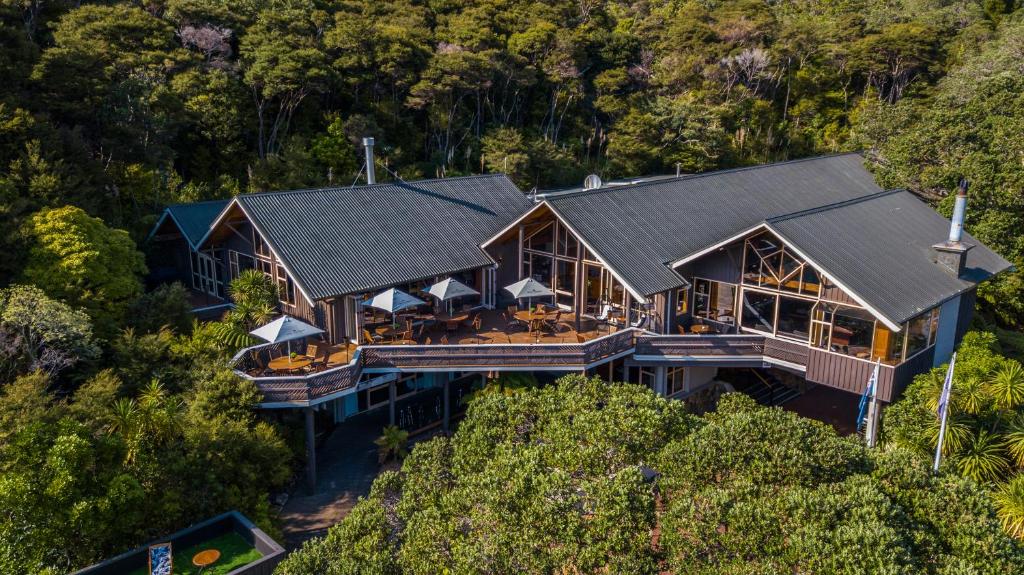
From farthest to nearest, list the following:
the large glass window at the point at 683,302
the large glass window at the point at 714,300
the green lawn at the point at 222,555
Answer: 1. the large glass window at the point at 683,302
2. the large glass window at the point at 714,300
3. the green lawn at the point at 222,555

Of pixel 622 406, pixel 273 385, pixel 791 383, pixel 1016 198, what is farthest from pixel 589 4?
pixel 622 406

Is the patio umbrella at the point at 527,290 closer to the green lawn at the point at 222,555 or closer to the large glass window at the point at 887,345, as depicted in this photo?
the large glass window at the point at 887,345

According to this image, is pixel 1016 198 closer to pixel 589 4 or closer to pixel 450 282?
pixel 450 282

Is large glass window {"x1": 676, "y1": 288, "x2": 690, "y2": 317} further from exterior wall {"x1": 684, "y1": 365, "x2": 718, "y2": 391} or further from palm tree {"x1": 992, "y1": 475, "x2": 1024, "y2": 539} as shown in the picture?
palm tree {"x1": 992, "y1": 475, "x2": 1024, "y2": 539}

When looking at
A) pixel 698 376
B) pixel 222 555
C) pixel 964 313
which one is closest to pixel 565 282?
pixel 698 376

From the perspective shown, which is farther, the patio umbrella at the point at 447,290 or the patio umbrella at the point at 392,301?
the patio umbrella at the point at 447,290

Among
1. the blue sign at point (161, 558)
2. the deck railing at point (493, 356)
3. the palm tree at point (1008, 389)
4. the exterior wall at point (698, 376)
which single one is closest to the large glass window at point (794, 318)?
the exterior wall at point (698, 376)
